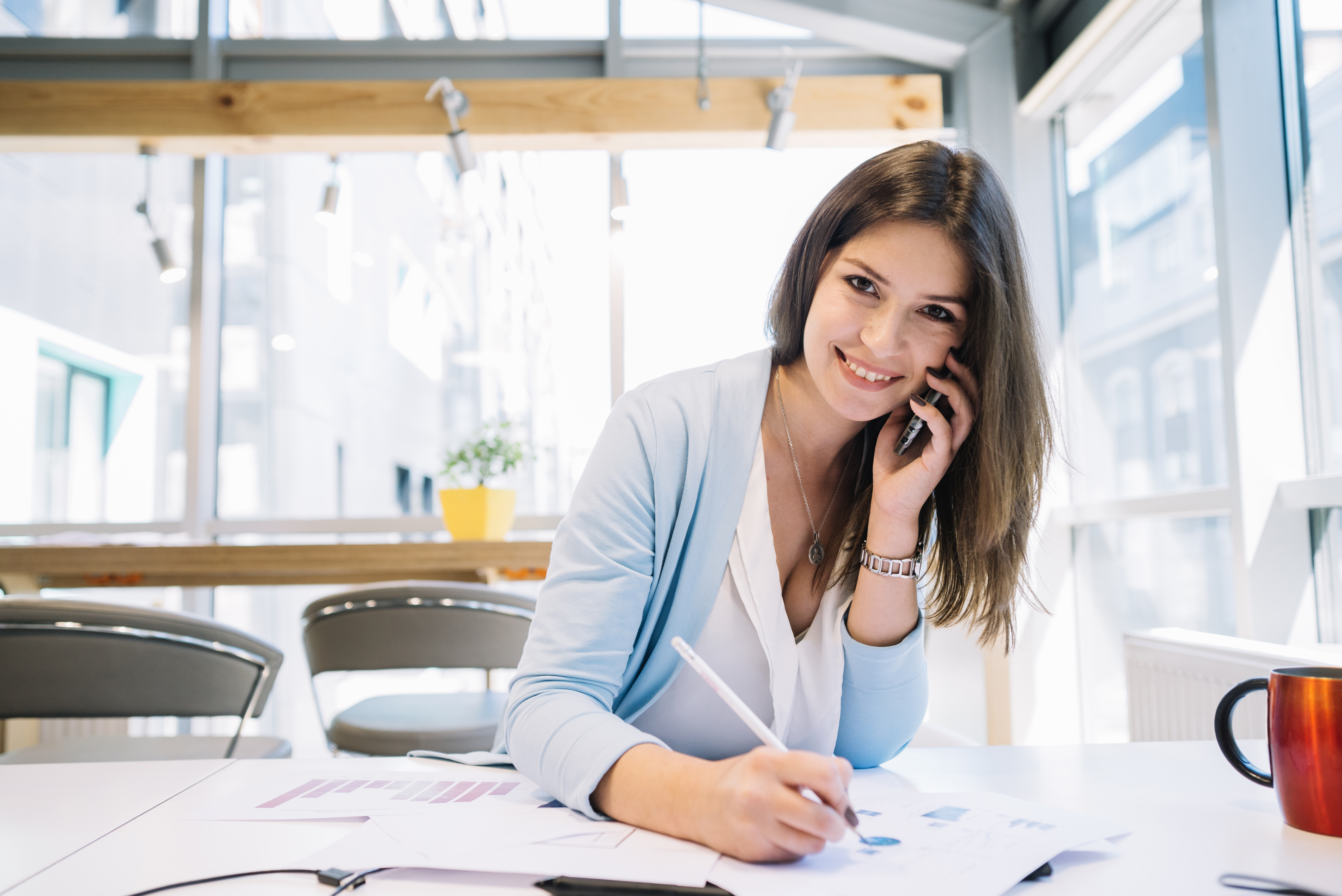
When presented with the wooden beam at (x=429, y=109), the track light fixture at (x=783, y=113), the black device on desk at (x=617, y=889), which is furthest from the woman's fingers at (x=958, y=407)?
the wooden beam at (x=429, y=109)

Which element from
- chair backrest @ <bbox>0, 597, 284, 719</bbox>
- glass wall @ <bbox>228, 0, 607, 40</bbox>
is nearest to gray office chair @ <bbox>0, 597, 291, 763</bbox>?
chair backrest @ <bbox>0, 597, 284, 719</bbox>

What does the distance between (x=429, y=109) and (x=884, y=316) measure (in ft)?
8.40

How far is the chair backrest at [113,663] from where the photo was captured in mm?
1387

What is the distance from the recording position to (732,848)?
563 mm

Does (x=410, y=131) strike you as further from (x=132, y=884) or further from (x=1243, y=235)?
(x=132, y=884)

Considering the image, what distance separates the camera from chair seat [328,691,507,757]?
5.71ft

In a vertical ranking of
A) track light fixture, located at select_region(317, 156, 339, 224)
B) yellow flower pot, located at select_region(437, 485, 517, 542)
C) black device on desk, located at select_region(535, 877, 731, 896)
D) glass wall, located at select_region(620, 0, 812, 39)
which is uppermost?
glass wall, located at select_region(620, 0, 812, 39)

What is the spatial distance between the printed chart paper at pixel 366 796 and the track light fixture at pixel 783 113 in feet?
8.30

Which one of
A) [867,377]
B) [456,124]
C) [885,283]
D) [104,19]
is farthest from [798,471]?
[104,19]

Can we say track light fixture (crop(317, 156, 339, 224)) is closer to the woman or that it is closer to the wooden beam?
the wooden beam

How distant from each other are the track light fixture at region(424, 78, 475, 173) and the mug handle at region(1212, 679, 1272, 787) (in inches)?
108

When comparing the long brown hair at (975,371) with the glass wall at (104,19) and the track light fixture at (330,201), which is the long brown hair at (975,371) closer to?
the track light fixture at (330,201)

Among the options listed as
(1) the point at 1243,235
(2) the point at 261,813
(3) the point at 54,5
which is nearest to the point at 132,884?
(2) the point at 261,813

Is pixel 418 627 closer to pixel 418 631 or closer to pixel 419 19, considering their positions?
pixel 418 631
